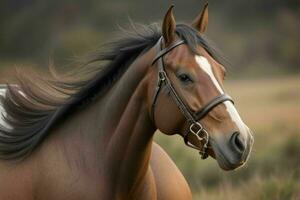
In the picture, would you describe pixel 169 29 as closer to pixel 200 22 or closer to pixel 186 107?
pixel 200 22

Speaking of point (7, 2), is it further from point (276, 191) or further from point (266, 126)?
point (276, 191)

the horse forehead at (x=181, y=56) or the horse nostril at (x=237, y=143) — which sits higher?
the horse forehead at (x=181, y=56)

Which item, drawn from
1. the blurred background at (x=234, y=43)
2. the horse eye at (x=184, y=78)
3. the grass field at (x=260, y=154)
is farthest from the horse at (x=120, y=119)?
the blurred background at (x=234, y=43)

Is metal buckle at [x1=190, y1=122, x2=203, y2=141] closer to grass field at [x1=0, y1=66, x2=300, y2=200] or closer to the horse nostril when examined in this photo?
the horse nostril

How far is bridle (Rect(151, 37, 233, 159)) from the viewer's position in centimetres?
400

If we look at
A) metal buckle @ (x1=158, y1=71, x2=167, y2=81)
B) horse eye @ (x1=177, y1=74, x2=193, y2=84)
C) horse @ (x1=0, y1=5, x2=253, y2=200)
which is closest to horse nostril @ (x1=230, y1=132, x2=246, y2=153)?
horse @ (x1=0, y1=5, x2=253, y2=200)

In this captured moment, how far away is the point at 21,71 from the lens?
16.4 feet

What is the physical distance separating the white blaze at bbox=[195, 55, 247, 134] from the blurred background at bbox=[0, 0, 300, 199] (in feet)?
17.9

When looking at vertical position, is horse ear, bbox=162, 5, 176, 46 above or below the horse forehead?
above

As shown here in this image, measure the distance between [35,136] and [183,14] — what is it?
81.3 ft

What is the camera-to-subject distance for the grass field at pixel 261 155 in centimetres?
743

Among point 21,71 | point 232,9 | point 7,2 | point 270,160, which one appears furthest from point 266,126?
point 232,9

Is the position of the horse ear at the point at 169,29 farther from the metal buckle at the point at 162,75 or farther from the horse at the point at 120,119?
the metal buckle at the point at 162,75

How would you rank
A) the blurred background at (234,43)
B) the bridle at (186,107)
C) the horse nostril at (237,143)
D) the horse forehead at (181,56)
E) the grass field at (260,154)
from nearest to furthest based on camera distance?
the horse nostril at (237,143) → the bridle at (186,107) → the horse forehead at (181,56) → the grass field at (260,154) → the blurred background at (234,43)
